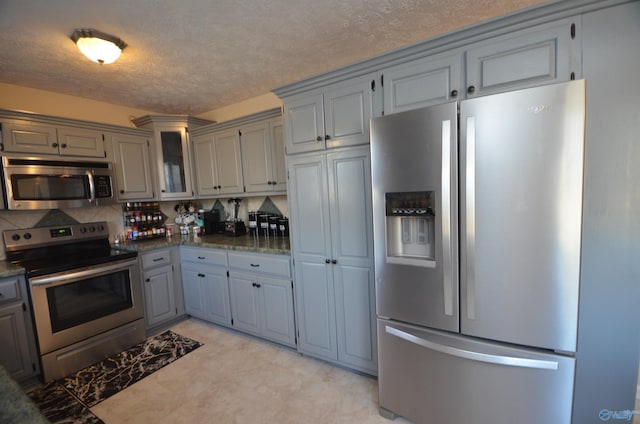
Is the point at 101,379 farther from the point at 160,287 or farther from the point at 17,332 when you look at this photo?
the point at 160,287

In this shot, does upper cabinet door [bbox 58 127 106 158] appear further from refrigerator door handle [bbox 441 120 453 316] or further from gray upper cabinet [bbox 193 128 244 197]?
refrigerator door handle [bbox 441 120 453 316]

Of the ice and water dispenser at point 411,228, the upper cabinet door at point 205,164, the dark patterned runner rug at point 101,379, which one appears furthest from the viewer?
the upper cabinet door at point 205,164

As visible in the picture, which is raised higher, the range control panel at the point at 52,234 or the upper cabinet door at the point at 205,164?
the upper cabinet door at the point at 205,164

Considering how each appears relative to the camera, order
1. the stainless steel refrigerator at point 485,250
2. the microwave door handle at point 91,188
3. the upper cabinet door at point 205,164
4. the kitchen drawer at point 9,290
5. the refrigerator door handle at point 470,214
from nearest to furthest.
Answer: the stainless steel refrigerator at point 485,250
the refrigerator door handle at point 470,214
the kitchen drawer at point 9,290
the microwave door handle at point 91,188
the upper cabinet door at point 205,164

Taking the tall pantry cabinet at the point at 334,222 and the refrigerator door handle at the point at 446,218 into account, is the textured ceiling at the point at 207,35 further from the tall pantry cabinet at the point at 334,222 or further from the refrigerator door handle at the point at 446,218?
the refrigerator door handle at the point at 446,218

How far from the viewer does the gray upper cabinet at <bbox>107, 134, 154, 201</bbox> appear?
9.81 feet

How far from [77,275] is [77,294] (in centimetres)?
18

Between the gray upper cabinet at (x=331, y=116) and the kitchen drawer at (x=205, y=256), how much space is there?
131 centimetres

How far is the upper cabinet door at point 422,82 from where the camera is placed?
60.2 inches

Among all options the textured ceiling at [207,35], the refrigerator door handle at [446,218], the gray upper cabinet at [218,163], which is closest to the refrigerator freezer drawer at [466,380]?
the refrigerator door handle at [446,218]

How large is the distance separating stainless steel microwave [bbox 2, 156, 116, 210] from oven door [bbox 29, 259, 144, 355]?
683 millimetres

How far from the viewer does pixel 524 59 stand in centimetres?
135

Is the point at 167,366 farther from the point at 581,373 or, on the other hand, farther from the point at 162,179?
the point at 581,373

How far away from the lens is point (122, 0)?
155cm
